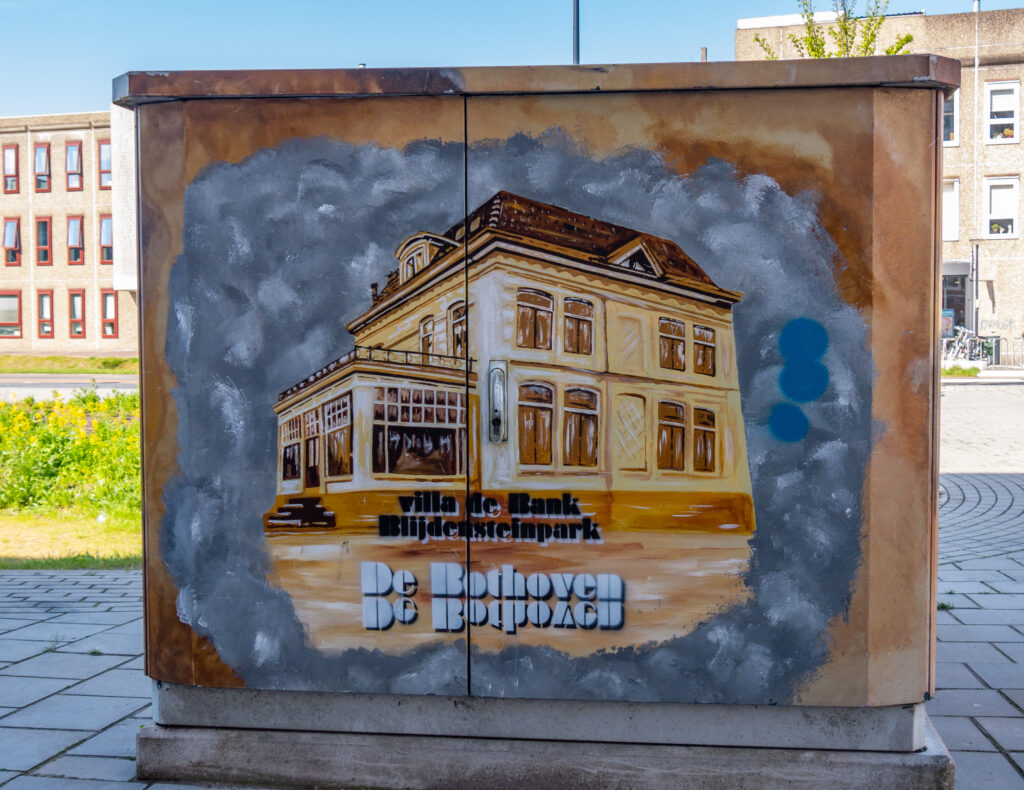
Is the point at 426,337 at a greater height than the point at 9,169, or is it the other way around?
the point at 9,169

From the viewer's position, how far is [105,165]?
42844mm

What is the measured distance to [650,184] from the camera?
11.3 feet

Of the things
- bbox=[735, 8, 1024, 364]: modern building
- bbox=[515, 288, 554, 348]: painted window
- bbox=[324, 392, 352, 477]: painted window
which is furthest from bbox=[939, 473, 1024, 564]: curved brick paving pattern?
bbox=[735, 8, 1024, 364]: modern building

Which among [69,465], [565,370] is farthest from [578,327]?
[69,465]

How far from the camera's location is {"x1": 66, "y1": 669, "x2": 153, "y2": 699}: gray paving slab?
4.95 metres

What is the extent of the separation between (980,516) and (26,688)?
8.09 meters

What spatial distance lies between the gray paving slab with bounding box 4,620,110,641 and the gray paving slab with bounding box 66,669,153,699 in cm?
86

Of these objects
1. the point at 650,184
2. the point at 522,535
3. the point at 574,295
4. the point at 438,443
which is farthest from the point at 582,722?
the point at 650,184

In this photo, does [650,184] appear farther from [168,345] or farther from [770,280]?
[168,345]

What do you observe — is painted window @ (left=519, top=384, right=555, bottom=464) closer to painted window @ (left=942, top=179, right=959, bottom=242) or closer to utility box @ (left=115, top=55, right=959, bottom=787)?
utility box @ (left=115, top=55, right=959, bottom=787)

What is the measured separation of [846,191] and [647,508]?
1.25 m

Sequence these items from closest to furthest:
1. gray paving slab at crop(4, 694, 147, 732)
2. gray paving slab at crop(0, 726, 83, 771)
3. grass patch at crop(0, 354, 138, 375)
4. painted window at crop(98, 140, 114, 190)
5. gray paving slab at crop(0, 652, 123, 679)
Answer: gray paving slab at crop(0, 726, 83, 771)
gray paving slab at crop(4, 694, 147, 732)
gray paving slab at crop(0, 652, 123, 679)
grass patch at crop(0, 354, 138, 375)
painted window at crop(98, 140, 114, 190)

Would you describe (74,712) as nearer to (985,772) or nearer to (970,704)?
(985,772)

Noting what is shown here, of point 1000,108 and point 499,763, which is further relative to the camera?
point 1000,108
